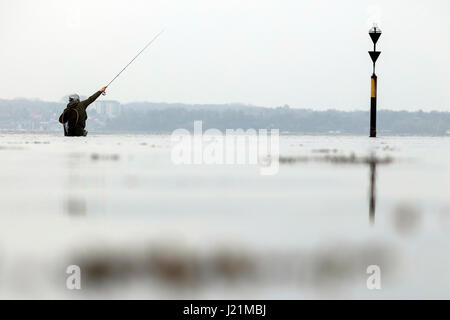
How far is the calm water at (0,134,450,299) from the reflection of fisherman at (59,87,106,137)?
13.2m

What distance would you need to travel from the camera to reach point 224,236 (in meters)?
5.79

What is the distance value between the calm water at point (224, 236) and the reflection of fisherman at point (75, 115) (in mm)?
13177

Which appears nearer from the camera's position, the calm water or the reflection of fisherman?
the calm water

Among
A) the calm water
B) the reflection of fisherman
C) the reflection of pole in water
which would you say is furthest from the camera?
the reflection of fisherman

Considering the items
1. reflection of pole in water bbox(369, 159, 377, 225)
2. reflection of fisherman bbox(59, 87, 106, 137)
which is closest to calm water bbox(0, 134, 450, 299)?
reflection of pole in water bbox(369, 159, 377, 225)

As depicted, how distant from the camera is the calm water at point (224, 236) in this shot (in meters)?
4.30

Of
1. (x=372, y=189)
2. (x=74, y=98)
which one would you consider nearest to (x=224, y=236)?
(x=372, y=189)

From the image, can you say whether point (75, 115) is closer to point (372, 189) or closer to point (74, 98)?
point (74, 98)

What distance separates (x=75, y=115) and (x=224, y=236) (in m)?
19.9

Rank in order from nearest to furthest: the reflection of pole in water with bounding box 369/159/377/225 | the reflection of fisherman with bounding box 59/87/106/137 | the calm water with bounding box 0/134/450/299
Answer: the calm water with bounding box 0/134/450/299 → the reflection of pole in water with bounding box 369/159/377/225 → the reflection of fisherman with bounding box 59/87/106/137

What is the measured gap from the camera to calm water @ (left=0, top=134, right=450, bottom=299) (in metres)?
4.30

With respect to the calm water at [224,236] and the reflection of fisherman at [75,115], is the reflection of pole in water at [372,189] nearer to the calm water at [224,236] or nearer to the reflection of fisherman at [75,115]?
the calm water at [224,236]

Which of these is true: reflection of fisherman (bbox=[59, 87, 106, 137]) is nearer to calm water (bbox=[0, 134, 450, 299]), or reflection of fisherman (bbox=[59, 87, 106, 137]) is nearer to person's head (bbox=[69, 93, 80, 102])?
person's head (bbox=[69, 93, 80, 102])

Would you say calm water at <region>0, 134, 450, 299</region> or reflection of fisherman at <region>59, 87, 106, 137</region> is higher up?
reflection of fisherman at <region>59, 87, 106, 137</region>
